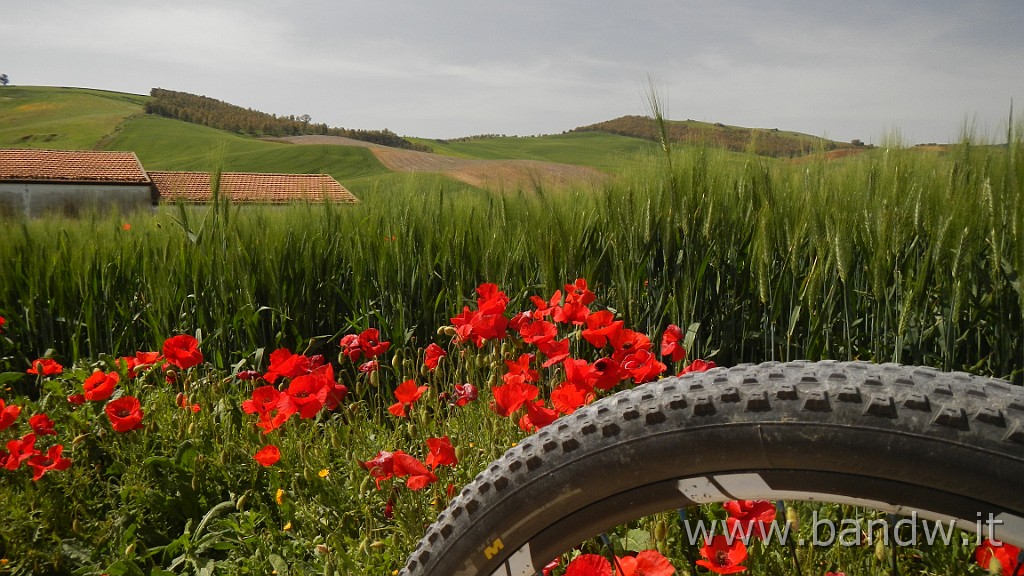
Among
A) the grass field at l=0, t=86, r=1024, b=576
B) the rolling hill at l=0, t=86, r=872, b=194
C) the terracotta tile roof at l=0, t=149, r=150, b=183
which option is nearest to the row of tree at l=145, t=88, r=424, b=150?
the rolling hill at l=0, t=86, r=872, b=194

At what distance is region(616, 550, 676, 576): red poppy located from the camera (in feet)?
2.42

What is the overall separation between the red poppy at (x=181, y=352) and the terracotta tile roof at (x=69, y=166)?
106 feet

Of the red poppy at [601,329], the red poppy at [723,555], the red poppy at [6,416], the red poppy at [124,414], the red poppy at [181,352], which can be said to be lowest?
the red poppy at [6,416]

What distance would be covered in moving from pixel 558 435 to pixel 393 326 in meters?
2.10

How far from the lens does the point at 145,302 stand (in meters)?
3.02

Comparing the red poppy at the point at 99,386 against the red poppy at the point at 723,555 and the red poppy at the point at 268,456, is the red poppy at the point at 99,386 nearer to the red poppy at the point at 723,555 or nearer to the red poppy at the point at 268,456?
the red poppy at the point at 268,456

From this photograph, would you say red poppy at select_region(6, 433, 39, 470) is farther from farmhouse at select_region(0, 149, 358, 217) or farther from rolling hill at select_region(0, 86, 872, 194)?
farmhouse at select_region(0, 149, 358, 217)

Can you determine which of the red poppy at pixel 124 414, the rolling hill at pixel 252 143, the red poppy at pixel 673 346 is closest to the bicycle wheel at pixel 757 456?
the red poppy at pixel 673 346

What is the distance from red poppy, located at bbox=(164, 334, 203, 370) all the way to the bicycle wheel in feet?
4.78

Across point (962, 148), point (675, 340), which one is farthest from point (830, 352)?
point (962, 148)

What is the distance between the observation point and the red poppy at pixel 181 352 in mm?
1857

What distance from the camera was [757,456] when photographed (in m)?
0.53

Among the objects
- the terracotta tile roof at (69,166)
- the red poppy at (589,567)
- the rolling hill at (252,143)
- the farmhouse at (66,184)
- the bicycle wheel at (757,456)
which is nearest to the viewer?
the bicycle wheel at (757,456)

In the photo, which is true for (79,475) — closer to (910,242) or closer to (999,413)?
(999,413)
